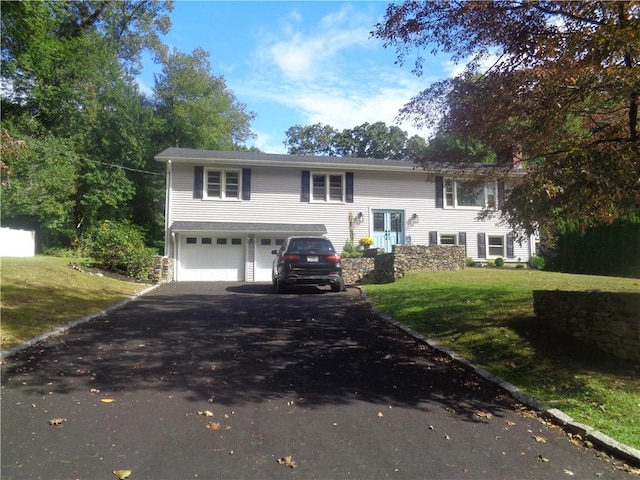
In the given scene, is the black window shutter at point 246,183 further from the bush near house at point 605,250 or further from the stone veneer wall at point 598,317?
the stone veneer wall at point 598,317

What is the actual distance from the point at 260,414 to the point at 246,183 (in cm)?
1765

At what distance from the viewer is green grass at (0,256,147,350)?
788 centimetres

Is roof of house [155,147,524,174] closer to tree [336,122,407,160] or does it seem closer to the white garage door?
the white garage door

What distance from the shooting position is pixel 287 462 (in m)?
3.55

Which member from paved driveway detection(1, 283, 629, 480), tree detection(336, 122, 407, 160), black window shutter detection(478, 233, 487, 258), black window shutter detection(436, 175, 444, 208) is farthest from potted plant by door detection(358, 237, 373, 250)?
tree detection(336, 122, 407, 160)

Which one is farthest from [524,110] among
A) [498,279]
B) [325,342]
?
[498,279]

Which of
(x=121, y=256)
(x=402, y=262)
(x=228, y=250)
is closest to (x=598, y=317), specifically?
(x=402, y=262)

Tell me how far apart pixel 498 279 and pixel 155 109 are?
30.9m

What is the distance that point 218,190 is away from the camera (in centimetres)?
2134

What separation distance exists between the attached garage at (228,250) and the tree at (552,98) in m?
13.3

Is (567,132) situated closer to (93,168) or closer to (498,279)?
(498,279)


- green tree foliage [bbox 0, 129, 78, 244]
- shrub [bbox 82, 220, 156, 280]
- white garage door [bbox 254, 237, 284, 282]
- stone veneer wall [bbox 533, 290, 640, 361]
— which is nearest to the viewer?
stone veneer wall [bbox 533, 290, 640, 361]

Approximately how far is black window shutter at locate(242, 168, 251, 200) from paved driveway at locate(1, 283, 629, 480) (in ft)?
45.4

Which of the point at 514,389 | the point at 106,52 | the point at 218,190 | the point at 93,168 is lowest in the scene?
the point at 514,389
